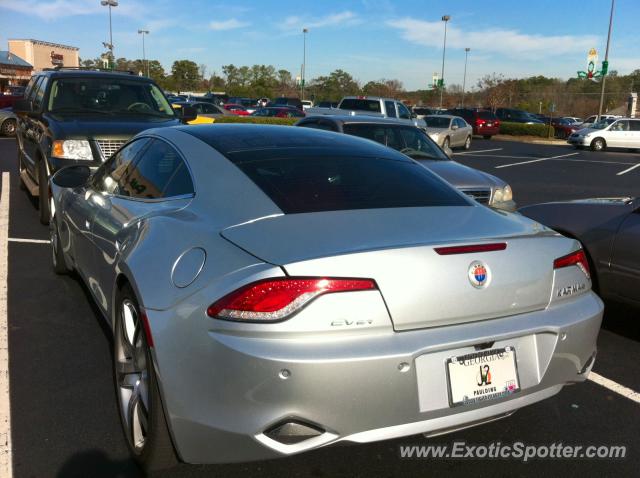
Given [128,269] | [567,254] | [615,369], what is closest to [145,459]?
[128,269]

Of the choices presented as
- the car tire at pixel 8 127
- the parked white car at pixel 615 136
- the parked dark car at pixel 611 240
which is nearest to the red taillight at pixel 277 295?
the parked dark car at pixel 611 240

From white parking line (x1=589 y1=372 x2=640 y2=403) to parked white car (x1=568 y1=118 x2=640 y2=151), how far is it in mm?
27116

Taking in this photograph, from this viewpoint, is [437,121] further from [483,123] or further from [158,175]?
[158,175]

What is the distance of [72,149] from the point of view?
681 cm

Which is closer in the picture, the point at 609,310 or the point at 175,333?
the point at 175,333

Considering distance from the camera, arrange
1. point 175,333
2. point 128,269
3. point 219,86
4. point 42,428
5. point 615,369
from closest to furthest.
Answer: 1. point 175,333
2. point 128,269
3. point 42,428
4. point 615,369
5. point 219,86

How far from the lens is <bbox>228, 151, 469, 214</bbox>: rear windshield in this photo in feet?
8.89

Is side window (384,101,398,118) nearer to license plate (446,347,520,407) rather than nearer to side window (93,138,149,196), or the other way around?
side window (93,138,149,196)

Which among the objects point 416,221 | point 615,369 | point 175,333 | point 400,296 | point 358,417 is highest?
point 416,221

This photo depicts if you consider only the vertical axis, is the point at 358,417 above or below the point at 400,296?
below

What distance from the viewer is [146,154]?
362 centimetres

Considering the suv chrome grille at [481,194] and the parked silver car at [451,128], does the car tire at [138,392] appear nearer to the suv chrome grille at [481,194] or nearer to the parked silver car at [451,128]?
the suv chrome grille at [481,194]

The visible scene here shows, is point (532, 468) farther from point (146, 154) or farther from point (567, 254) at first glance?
point (146, 154)

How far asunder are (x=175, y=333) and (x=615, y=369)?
3031 mm
